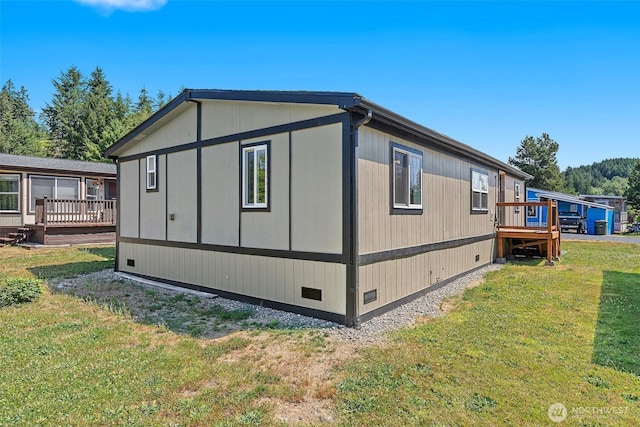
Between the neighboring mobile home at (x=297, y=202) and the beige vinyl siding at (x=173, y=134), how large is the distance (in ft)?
0.11

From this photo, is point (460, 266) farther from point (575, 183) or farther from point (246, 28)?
point (575, 183)

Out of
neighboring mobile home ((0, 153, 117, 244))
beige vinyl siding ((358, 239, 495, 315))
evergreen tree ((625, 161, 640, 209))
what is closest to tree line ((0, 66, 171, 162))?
neighboring mobile home ((0, 153, 117, 244))

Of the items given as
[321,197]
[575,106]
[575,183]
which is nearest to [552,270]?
[321,197]

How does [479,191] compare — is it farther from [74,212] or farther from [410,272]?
[74,212]

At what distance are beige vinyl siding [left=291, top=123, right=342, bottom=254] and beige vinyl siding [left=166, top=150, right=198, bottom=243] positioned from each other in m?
2.83

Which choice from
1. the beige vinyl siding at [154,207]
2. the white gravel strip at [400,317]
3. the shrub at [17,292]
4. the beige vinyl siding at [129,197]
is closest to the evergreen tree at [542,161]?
the white gravel strip at [400,317]

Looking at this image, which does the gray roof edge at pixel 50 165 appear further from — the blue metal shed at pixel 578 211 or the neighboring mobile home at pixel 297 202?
the blue metal shed at pixel 578 211

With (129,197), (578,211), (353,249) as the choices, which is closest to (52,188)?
(129,197)

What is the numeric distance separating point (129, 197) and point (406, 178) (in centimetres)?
699

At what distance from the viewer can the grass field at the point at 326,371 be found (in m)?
2.85

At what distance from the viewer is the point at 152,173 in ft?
27.8

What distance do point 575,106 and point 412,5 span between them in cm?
1134

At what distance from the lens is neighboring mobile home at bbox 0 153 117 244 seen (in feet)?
45.2

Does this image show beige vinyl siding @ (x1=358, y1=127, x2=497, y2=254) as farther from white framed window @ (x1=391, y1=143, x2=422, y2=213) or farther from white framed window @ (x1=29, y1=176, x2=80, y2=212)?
white framed window @ (x1=29, y1=176, x2=80, y2=212)
